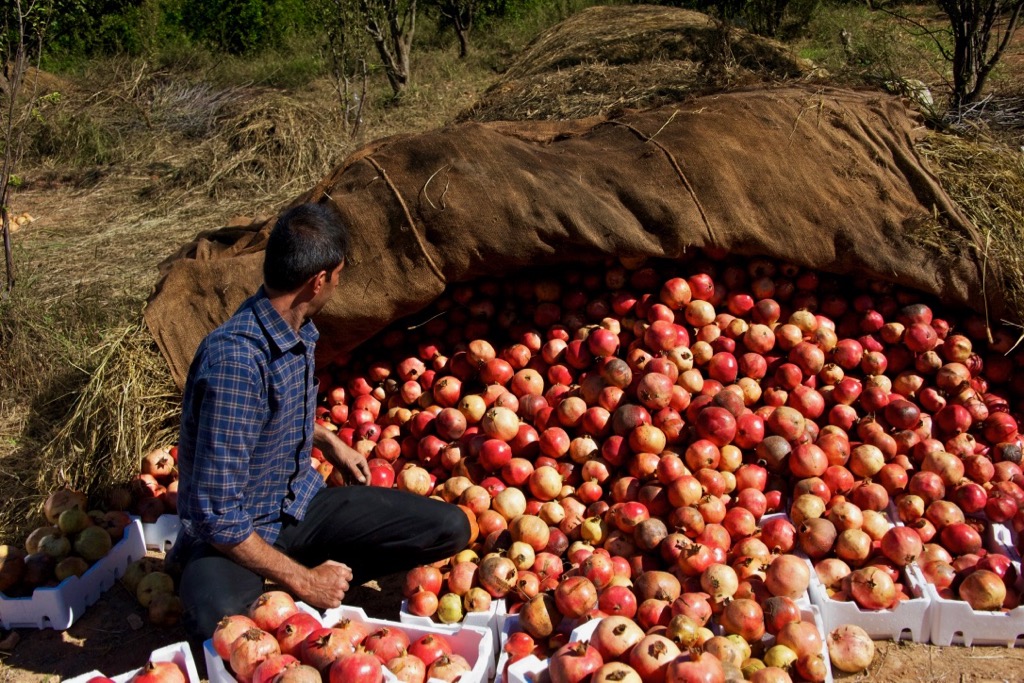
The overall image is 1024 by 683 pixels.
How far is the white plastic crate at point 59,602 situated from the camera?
339 centimetres

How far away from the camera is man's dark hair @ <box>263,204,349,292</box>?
267 centimetres

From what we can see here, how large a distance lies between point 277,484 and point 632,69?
6640 mm

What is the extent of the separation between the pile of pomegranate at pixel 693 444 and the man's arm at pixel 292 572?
1.31 feet

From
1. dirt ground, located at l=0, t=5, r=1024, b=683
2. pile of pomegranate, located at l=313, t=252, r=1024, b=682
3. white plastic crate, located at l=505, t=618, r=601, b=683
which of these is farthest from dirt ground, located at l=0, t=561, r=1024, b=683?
white plastic crate, located at l=505, t=618, r=601, b=683

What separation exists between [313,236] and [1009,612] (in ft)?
8.89

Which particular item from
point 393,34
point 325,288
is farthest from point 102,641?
point 393,34

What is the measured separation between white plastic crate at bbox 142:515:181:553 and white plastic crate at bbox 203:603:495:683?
121 cm

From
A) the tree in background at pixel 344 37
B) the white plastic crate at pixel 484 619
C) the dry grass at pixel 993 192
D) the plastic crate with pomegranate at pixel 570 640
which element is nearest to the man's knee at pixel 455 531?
the white plastic crate at pixel 484 619

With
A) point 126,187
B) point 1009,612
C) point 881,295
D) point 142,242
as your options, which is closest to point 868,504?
point 1009,612

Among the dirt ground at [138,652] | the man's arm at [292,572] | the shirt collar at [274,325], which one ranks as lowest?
the dirt ground at [138,652]

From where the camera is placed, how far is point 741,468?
11.5 feet

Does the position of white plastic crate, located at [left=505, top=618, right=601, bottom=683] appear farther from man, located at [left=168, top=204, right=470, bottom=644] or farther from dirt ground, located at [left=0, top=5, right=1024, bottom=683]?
dirt ground, located at [left=0, top=5, right=1024, bottom=683]

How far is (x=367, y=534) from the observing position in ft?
10.5

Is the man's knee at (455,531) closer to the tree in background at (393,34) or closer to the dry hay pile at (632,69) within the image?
the dry hay pile at (632,69)
